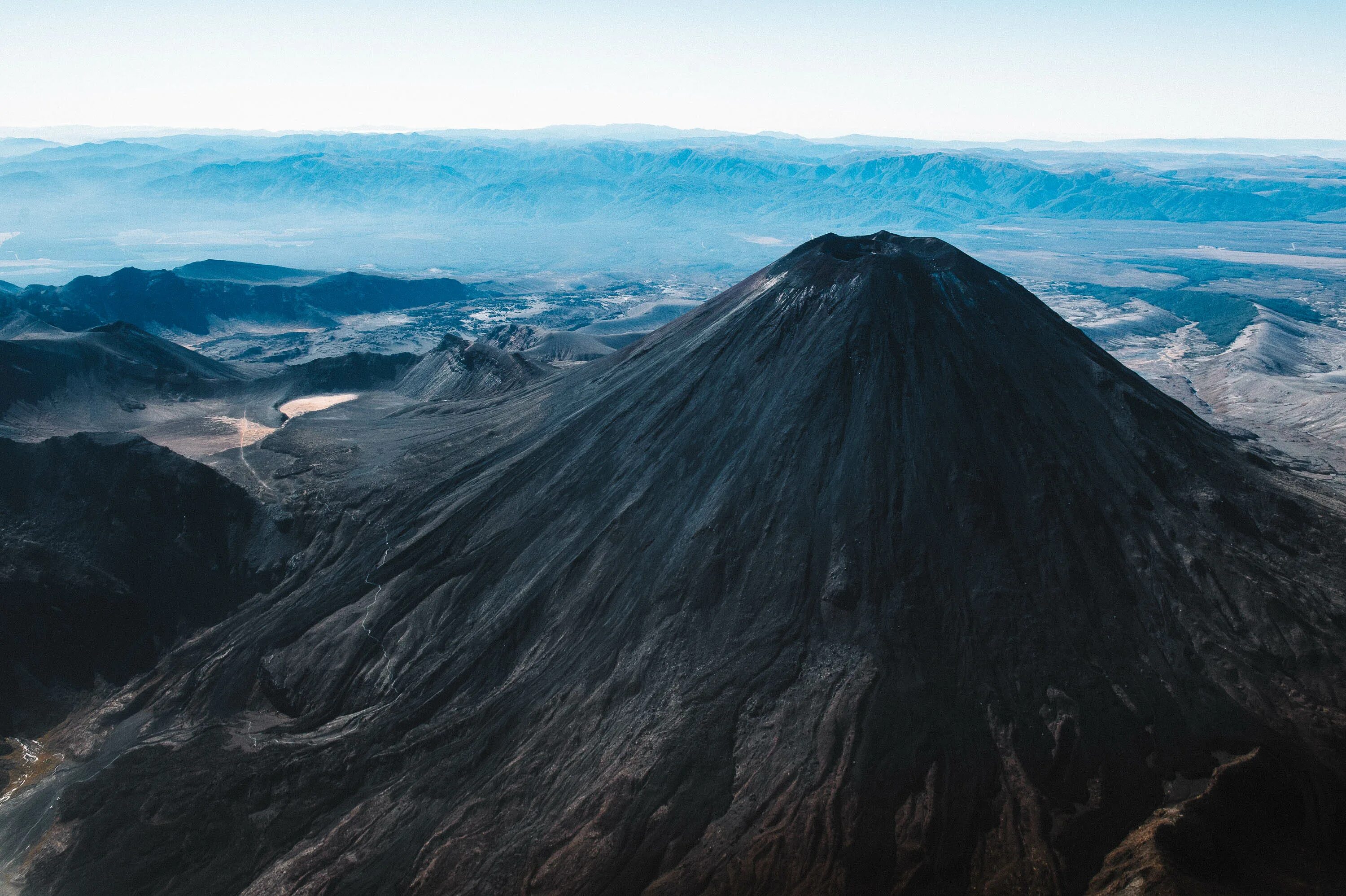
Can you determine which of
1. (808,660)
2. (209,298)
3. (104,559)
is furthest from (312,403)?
(209,298)

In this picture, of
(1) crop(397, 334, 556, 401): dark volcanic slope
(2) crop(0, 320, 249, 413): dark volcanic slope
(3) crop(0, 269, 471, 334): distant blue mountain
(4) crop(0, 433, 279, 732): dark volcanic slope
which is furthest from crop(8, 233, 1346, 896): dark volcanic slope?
(3) crop(0, 269, 471, 334): distant blue mountain

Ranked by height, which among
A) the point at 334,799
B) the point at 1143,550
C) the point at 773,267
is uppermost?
the point at 773,267

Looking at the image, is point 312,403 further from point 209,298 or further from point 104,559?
point 209,298

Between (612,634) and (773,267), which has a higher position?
(773,267)

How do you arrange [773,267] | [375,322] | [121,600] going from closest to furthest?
[121,600]
[773,267]
[375,322]

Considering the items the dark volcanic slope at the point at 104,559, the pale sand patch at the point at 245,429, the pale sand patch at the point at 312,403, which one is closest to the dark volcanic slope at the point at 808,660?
the dark volcanic slope at the point at 104,559

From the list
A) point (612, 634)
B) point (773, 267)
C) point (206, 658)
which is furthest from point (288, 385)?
point (612, 634)

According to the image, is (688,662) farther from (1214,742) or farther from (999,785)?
(1214,742)
